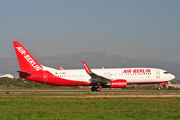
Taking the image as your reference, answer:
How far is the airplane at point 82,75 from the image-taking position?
140 feet

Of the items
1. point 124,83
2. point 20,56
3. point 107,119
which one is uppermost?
point 20,56

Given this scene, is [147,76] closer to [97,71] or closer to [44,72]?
[97,71]

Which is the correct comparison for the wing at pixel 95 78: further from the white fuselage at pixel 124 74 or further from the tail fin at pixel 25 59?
the tail fin at pixel 25 59

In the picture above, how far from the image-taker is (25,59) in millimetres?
43781

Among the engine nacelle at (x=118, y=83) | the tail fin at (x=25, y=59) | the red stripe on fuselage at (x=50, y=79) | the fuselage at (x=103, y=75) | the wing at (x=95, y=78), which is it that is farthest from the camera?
the tail fin at (x=25, y=59)

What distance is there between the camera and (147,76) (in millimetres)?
43125

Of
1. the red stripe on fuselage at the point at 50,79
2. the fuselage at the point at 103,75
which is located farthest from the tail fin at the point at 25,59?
the fuselage at the point at 103,75

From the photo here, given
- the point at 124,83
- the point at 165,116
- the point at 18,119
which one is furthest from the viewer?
the point at 124,83

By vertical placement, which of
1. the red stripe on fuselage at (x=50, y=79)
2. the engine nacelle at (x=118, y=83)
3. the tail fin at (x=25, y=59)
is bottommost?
the engine nacelle at (x=118, y=83)

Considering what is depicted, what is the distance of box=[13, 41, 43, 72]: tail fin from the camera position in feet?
143

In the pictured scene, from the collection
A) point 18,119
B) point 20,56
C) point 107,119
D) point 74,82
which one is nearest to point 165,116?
point 107,119

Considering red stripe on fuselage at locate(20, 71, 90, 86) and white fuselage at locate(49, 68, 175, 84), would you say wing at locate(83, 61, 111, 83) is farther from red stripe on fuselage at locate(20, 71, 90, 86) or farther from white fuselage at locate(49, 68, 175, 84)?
red stripe on fuselage at locate(20, 71, 90, 86)

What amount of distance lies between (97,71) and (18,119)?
28194mm

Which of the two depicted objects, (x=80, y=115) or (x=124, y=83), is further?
(x=124, y=83)
